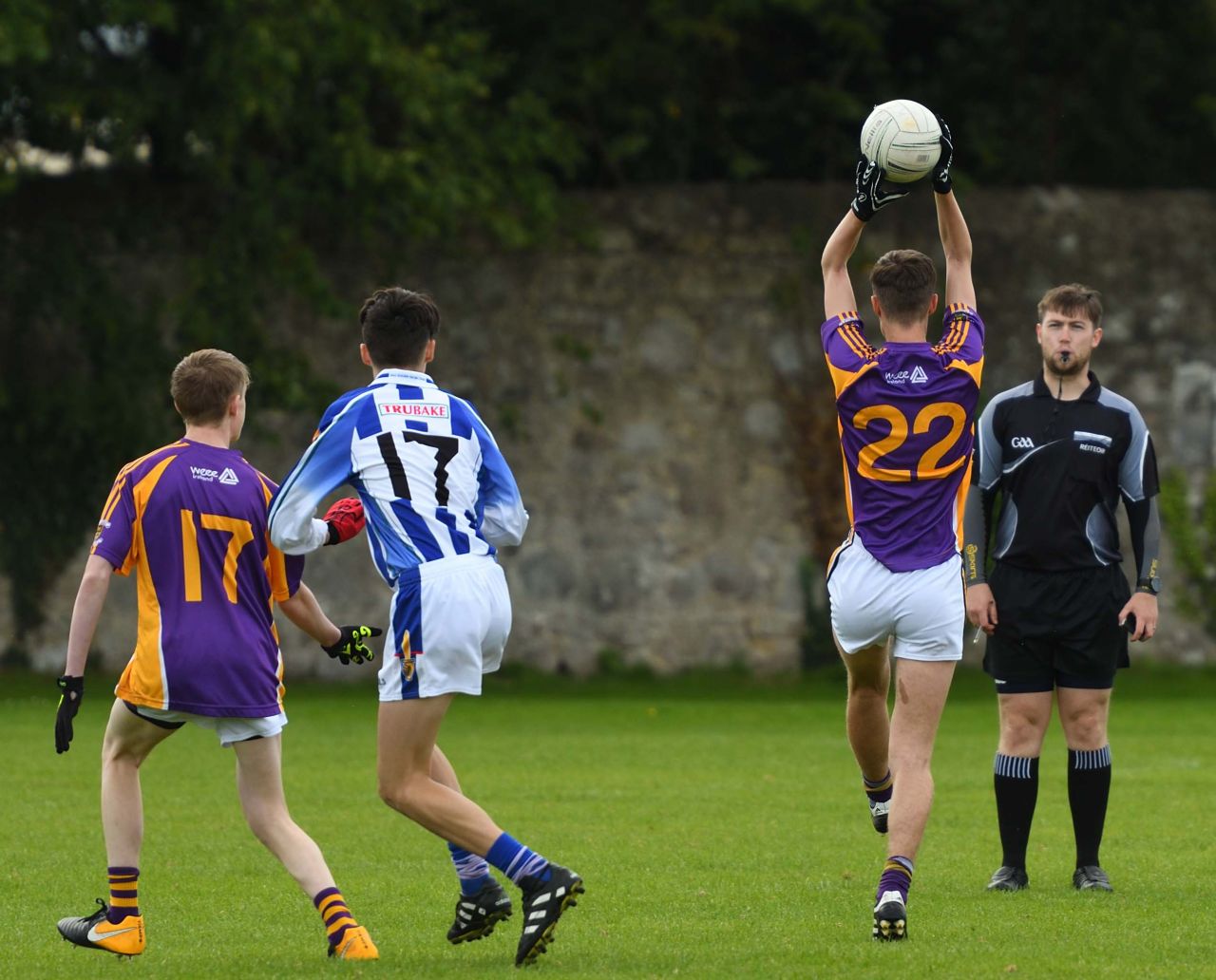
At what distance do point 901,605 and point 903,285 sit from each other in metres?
1.06

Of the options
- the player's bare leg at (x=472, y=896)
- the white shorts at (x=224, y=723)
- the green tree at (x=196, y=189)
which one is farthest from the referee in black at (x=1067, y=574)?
the green tree at (x=196, y=189)

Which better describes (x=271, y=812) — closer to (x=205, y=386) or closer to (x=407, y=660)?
(x=407, y=660)

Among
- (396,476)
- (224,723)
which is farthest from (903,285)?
(224,723)

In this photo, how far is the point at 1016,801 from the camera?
25.0 ft

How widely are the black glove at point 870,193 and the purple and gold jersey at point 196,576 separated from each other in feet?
7.11

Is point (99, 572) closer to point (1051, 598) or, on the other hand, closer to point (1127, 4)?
point (1051, 598)

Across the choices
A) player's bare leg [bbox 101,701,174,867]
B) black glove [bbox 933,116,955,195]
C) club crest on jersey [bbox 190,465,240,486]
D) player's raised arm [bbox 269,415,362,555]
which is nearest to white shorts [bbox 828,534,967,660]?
black glove [bbox 933,116,955,195]

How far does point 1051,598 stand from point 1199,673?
12158 millimetres

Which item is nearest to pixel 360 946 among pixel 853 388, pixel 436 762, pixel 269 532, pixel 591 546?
pixel 436 762

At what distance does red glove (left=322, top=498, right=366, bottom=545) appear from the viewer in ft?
20.0

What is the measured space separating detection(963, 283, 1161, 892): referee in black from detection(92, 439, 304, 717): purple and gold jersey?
3.00 meters

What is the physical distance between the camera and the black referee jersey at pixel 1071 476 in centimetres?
765

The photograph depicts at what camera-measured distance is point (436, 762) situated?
626 cm

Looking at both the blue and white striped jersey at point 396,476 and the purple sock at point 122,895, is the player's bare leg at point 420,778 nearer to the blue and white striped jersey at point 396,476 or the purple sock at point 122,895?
the blue and white striped jersey at point 396,476
